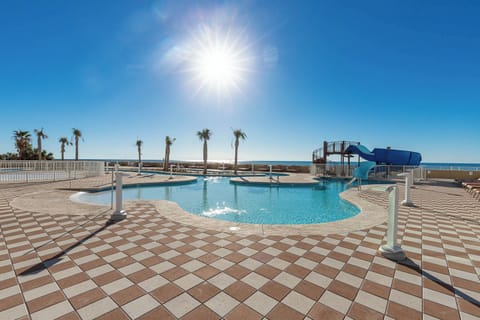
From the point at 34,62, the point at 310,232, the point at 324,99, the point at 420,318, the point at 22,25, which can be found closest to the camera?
the point at 420,318

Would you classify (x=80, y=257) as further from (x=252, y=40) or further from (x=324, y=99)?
(x=324, y=99)

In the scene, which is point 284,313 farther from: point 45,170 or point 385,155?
point 385,155

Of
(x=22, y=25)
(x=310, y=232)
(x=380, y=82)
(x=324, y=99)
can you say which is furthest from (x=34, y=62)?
(x=380, y=82)

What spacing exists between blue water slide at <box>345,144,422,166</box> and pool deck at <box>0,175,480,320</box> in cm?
1261

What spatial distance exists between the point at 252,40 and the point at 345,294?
8.91 m

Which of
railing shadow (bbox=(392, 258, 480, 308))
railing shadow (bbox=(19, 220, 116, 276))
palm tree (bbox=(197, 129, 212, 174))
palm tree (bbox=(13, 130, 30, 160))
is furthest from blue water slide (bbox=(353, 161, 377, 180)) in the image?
palm tree (bbox=(13, 130, 30, 160))

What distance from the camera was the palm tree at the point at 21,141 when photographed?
2016 cm

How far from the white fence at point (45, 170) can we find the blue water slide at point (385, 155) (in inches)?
778

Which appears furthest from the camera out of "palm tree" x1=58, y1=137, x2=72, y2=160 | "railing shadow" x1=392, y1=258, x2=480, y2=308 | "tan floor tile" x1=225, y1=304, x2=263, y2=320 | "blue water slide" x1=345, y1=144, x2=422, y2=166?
"palm tree" x1=58, y1=137, x2=72, y2=160

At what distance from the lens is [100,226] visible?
3695 millimetres

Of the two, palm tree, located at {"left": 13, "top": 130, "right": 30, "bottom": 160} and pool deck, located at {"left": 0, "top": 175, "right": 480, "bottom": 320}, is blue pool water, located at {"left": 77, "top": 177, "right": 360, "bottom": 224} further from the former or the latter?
palm tree, located at {"left": 13, "top": 130, "right": 30, "bottom": 160}

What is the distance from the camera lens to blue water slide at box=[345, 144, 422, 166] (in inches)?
601

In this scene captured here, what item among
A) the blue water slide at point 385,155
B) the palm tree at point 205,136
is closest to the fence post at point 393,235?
the blue water slide at point 385,155

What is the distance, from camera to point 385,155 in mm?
15930
